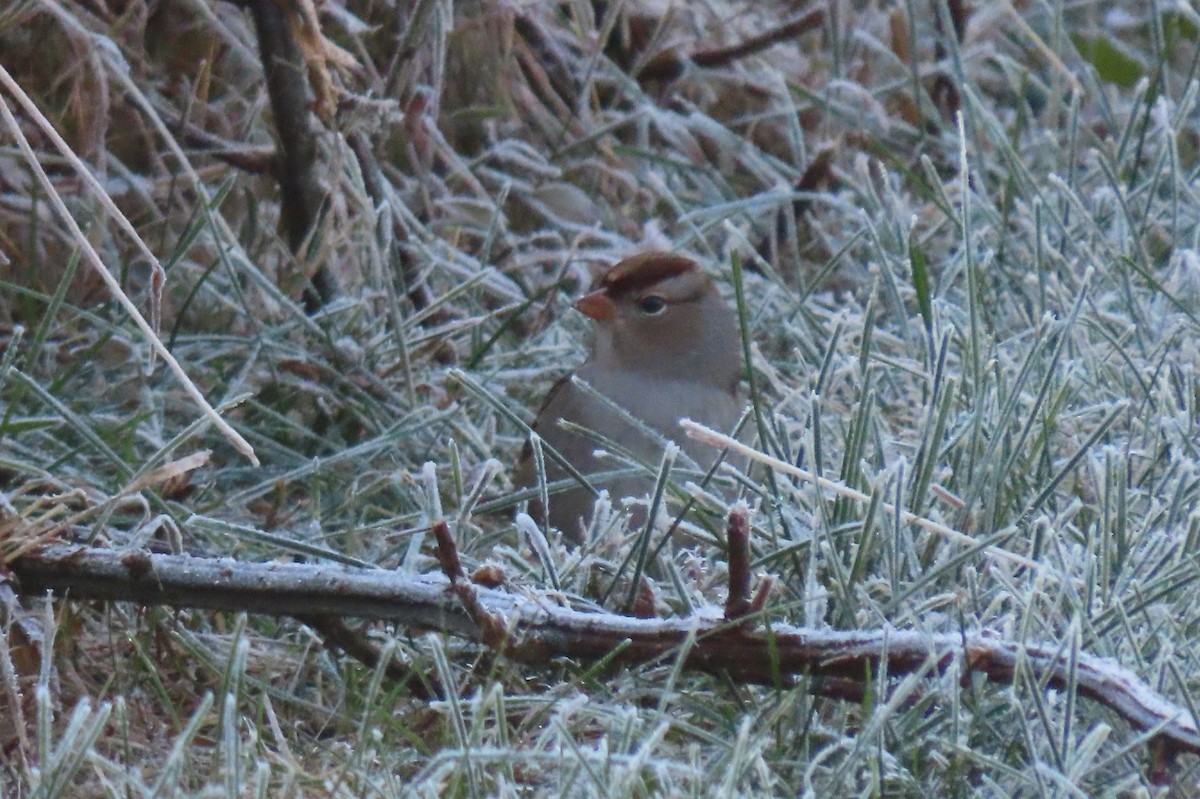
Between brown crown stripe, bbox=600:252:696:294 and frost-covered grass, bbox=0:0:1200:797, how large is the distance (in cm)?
14

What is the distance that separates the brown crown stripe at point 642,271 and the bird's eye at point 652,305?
0.09 ft

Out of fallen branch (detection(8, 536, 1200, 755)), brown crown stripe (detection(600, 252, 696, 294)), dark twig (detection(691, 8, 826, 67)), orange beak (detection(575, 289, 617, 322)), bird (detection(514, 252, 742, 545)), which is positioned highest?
fallen branch (detection(8, 536, 1200, 755))

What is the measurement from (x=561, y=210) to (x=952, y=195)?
0.97 meters

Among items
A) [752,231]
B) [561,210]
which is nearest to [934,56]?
[752,231]

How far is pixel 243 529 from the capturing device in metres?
2.25

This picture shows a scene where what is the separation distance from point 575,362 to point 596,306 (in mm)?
251

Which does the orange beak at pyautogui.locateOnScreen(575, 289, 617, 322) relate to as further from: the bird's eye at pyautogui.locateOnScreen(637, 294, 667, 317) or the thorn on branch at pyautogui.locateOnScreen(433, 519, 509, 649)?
the thorn on branch at pyautogui.locateOnScreen(433, 519, 509, 649)

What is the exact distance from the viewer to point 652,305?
3898 mm

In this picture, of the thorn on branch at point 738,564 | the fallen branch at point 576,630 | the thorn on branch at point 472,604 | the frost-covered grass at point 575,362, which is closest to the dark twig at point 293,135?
the frost-covered grass at point 575,362

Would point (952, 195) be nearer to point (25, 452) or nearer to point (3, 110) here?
point (25, 452)

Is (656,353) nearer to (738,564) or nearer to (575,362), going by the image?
(575,362)

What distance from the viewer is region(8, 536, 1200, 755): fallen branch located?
1856 millimetres

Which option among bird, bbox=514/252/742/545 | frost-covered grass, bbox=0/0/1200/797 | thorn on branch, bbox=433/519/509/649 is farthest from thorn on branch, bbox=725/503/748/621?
bird, bbox=514/252/742/545

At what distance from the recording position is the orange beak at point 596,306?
383cm
